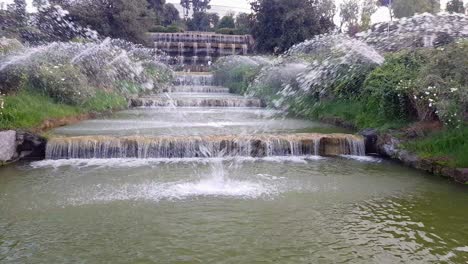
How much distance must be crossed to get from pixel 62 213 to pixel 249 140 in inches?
218

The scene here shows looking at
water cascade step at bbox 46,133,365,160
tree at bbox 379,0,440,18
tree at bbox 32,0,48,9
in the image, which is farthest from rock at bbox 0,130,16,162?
tree at bbox 379,0,440,18

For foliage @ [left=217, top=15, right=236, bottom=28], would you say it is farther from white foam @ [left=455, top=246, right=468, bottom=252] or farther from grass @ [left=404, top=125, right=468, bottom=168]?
white foam @ [left=455, top=246, right=468, bottom=252]

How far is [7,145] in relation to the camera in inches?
430

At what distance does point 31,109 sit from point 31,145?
225 cm

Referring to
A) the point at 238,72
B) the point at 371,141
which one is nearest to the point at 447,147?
the point at 371,141

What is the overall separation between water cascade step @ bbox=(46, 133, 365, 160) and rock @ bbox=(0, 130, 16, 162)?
0.81 metres

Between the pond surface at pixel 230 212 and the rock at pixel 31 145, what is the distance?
0.69m

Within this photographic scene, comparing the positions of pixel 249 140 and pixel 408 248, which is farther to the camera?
pixel 249 140

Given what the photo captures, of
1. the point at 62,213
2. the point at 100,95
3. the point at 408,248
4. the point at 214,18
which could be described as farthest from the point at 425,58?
the point at 214,18

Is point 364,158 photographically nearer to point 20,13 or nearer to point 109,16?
point 20,13

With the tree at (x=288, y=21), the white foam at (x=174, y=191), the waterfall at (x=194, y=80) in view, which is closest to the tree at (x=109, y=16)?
the waterfall at (x=194, y=80)

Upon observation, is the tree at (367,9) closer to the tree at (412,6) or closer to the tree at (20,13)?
the tree at (412,6)

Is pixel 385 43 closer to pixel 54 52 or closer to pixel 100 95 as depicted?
pixel 100 95

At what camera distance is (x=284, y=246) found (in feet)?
19.6
